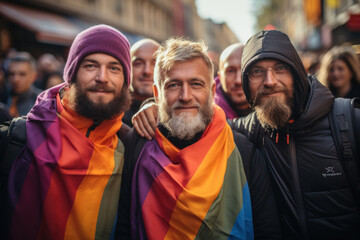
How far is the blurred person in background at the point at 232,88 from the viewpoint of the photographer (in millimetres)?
3200

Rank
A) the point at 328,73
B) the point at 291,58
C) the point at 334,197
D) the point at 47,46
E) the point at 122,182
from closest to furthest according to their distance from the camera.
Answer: the point at 334,197 < the point at 291,58 < the point at 122,182 < the point at 328,73 < the point at 47,46

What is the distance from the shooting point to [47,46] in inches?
449

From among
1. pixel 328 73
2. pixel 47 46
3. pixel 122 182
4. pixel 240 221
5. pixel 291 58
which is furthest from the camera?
pixel 47 46

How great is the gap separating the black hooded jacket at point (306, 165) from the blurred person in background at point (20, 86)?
3.82m

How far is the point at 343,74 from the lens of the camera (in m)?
4.38

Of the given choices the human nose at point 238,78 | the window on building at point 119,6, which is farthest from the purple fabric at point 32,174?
the window on building at point 119,6

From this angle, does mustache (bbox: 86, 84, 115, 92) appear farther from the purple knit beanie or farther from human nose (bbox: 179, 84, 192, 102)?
human nose (bbox: 179, 84, 192, 102)

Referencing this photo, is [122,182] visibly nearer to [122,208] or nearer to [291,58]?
[122,208]

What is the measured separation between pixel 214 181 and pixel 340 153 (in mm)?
937

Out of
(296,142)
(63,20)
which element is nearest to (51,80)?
(296,142)

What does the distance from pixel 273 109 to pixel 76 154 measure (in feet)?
5.26

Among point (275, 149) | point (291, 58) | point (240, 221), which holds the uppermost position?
point (291, 58)

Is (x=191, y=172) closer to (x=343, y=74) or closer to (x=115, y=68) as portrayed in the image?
(x=115, y=68)

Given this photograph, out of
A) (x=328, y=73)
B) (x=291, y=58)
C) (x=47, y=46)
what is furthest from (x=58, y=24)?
(x=291, y=58)
